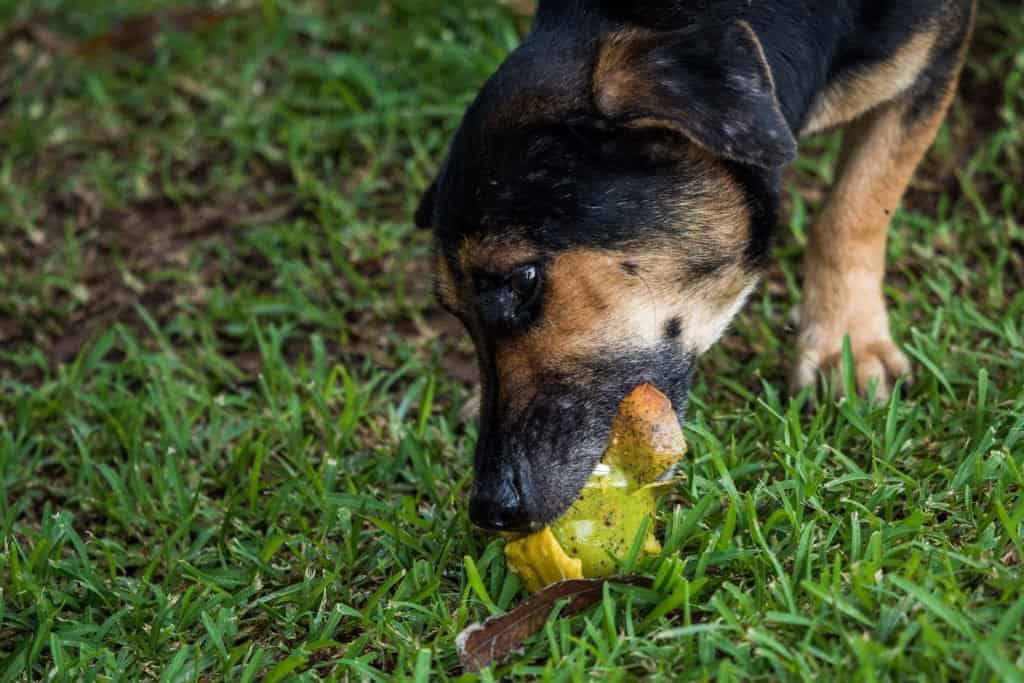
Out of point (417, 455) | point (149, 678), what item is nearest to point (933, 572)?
point (417, 455)

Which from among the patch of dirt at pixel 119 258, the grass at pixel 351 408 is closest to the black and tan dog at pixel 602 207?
the grass at pixel 351 408

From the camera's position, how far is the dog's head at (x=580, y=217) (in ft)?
11.3

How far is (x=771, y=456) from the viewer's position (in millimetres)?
3895

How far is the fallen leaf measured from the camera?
10.6 feet

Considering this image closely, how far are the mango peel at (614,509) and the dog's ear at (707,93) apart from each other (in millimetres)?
716

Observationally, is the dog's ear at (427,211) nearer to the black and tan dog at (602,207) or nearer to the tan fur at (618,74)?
the black and tan dog at (602,207)

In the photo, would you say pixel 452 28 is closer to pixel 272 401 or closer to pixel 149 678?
pixel 272 401

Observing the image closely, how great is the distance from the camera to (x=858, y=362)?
4340 millimetres

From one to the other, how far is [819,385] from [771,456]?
21.9 inches

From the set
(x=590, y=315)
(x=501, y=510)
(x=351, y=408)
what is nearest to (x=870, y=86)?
(x=590, y=315)

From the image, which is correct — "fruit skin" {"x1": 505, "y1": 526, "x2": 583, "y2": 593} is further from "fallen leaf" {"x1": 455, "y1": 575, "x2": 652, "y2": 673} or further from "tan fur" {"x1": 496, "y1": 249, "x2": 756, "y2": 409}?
"tan fur" {"x1": 496, "y1": 249, "x2": 756, "y2": 409}

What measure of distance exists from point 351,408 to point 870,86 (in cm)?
202

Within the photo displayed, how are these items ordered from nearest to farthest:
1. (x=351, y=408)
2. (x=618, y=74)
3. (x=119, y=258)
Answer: (x=618, y=74) < (x=351, y=408) < (x=119, y=258)

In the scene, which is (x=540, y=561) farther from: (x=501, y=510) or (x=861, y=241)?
(x=861, y=241)
